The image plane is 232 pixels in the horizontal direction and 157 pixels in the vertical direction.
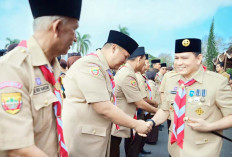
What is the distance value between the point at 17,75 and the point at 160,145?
5591mm

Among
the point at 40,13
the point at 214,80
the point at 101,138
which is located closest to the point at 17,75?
the point at 40,13

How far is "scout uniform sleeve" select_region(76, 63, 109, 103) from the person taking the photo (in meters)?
2.03

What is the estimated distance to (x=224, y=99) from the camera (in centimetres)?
215

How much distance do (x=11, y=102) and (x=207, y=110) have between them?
6.50 feet

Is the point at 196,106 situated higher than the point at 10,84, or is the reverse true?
the point at 10,84

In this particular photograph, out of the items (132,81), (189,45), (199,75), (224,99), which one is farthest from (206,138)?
(132,81)

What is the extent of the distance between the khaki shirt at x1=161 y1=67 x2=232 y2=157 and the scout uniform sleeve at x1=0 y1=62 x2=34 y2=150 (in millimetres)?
1793

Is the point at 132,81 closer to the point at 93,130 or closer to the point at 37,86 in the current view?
the point at 93,130

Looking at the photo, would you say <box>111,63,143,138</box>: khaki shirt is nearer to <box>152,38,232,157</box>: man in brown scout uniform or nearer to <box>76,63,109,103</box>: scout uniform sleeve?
<box>152,38,232,157</box>: man in brown scout uniform

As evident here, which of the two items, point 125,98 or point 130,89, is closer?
point 130,89

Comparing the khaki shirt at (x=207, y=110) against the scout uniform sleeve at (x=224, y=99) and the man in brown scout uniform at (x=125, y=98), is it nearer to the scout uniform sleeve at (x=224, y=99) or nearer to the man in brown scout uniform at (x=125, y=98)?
the scout uniform sleeve at (x=224, y=99)

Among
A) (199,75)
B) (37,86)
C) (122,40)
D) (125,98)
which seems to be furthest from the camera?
(125,98)

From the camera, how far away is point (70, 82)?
2.23 meters

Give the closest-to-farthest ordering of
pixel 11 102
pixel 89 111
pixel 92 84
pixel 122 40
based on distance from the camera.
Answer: pixel 11 102, pixel 92 84, pixel 89 111, pixel 122 40
